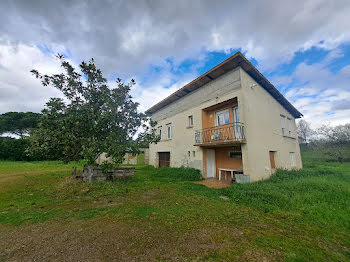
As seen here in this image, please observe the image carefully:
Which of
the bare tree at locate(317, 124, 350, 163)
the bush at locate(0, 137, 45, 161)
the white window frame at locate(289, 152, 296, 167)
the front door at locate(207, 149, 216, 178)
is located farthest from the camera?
the bare tree at locate(317, 124, 350, 163)

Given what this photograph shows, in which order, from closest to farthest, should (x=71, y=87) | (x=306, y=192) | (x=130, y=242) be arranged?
(x=130, y=242), (x=306, y=192), (x=71, y=87)

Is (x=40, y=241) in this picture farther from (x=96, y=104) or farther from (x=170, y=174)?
(x=170, y=174)

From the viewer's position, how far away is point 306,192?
5.60 meters

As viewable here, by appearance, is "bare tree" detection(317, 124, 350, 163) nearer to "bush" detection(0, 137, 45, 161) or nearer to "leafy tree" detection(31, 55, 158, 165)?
"leafy tree" detection(31, 55, 158, 165)

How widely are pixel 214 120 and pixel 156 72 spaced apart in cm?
661

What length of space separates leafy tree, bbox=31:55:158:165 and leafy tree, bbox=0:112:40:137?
28704mm

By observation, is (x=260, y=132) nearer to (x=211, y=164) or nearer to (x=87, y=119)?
(x=211, y=164)

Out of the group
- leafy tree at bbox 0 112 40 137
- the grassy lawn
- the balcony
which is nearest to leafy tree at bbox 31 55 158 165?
the grassy lawn

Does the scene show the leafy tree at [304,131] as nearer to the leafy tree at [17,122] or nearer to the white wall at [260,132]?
the white wall at [260,132]

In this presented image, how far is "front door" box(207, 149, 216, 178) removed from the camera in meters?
9.77

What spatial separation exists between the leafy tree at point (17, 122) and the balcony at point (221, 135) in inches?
1261

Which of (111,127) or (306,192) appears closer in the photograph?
(306,192)

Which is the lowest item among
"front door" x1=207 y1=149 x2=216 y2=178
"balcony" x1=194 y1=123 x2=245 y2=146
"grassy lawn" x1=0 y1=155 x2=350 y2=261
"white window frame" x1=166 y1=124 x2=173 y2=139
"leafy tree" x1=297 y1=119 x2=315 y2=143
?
"grassy lawn" x1=0 y1=155 x2=350 y2=261

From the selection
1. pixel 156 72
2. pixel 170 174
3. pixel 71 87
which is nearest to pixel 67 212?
pixel 71 87
